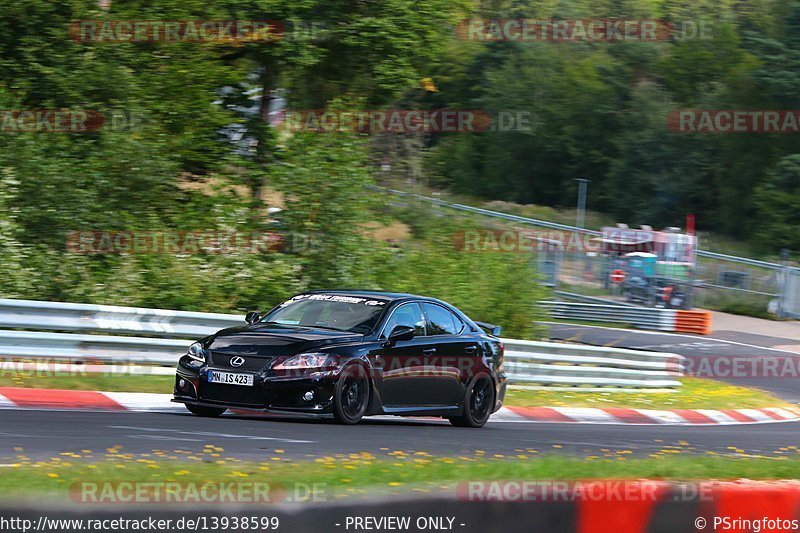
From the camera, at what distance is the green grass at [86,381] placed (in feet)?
40.2

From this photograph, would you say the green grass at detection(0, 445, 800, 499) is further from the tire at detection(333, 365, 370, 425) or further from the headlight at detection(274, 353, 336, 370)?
the tire at detection(333, 365, 370, 425)

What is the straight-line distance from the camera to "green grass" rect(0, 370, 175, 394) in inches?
482

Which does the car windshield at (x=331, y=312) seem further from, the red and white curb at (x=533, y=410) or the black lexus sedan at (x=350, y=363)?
the red and white curb at (x=533, y=410)

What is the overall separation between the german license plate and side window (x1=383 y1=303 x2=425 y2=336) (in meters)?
1.63

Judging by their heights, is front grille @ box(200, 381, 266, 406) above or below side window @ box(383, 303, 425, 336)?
below

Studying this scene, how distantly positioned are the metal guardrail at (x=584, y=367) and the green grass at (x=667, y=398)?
269 mm

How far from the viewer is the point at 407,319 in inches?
461

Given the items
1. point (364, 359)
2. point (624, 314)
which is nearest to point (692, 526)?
point (364, 359)

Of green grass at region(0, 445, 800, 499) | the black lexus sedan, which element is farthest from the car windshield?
green grass at region(0, 445, 800, 499)

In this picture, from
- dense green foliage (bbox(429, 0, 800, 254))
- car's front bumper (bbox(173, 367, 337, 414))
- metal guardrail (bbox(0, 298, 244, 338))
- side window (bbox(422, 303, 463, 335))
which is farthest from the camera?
dense green foliage (bbox(429, 0, 800, 254))

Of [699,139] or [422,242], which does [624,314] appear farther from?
[699,139]

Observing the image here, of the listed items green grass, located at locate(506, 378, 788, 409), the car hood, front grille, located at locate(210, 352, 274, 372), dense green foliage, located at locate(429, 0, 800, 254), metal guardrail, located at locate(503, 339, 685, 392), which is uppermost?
dense green foliage, located at locate(429, 0, 800, 254)

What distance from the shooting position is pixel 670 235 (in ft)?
131

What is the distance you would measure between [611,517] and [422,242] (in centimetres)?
1867
